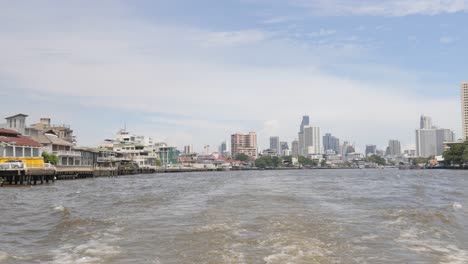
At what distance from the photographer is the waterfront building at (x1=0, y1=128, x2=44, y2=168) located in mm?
55319

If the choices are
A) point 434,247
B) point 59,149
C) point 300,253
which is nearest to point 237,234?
point 300,253

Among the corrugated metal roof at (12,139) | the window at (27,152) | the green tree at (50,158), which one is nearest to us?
the corrugated metal roof at (12,139)

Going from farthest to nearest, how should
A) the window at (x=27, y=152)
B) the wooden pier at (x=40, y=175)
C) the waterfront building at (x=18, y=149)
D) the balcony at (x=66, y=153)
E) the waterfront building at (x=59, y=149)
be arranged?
the balcony at (x=66, y=153), the waterfront building at (x=59, y=149), the window at (x=27, y=152), the waterfront building at (x=18, y=149), the wooden pier at (x=40, y=175)

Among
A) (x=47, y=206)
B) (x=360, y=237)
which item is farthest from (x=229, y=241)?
(x=47, y=206)

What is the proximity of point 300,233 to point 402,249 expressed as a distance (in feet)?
11.0

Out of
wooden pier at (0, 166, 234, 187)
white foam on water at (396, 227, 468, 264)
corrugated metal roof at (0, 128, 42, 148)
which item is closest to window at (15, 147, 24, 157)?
corrugated metal roof at (0, 128, 42, 148)

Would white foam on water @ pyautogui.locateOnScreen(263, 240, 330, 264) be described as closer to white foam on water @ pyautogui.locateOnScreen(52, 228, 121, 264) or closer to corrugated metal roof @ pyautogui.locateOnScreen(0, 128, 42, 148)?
white foam on water @ pyautogui.locateOnScreen(52, 228, 121, 264)

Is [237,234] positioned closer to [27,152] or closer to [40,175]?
[40,175]

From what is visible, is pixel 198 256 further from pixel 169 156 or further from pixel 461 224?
pixel 169 156

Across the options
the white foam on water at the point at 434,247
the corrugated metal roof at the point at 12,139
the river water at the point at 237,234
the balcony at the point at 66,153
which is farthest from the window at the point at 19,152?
the white foam on water at the point at 434,247

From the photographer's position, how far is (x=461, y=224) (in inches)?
740

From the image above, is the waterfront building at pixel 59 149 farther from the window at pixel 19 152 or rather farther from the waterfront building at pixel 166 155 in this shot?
the waterfront building at pixel 166 155

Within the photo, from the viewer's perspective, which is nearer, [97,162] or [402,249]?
[402,249]

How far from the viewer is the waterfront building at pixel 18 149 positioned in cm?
5532
